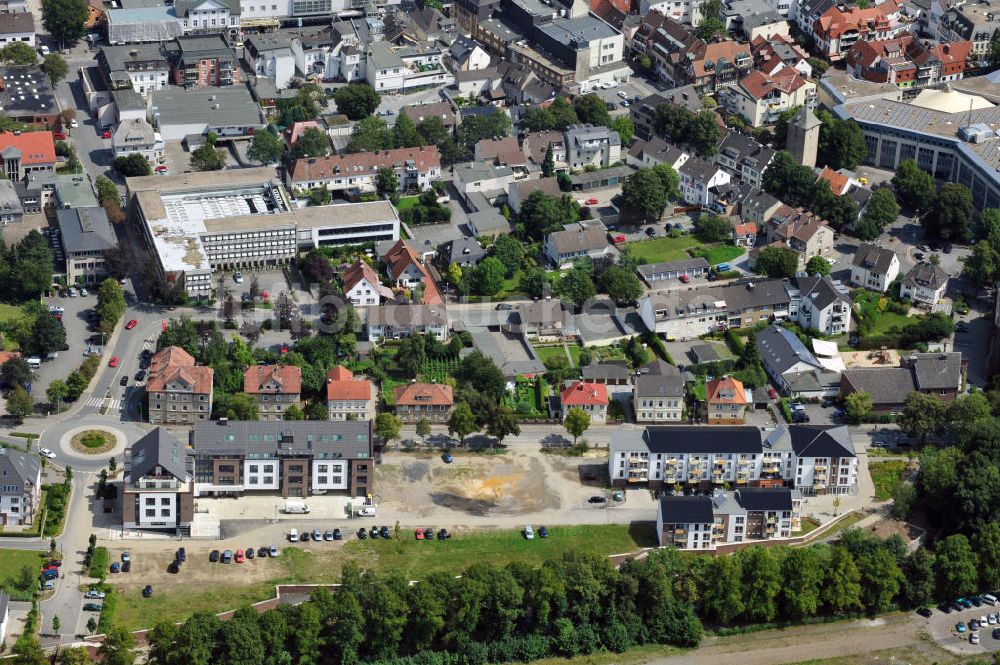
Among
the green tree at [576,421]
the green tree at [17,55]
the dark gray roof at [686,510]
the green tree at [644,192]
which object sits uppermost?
the green tree at [17,55]

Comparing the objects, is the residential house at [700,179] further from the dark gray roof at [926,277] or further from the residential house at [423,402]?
the residential house at [423,402]

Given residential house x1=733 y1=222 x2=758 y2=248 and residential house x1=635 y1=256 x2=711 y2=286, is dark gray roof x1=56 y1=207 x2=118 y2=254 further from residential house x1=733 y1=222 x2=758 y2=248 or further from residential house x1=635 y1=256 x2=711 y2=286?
residential house x1=733 y1=222 x2=758 y2=248

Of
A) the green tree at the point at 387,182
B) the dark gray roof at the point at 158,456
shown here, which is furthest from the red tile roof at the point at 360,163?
the dark gray roof at the point at 158,456

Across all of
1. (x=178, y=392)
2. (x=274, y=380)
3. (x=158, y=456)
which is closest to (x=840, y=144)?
(x=274, y=380)

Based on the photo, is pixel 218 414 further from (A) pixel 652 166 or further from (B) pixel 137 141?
(A) pixel 652 166

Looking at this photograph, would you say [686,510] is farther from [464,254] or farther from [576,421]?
[464,254]

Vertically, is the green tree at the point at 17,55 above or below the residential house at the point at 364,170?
above

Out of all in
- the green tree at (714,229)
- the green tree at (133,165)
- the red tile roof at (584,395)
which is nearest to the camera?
the red tile roof at (584,395)

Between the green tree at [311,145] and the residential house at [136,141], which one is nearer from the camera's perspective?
the residential house at [136,141]
